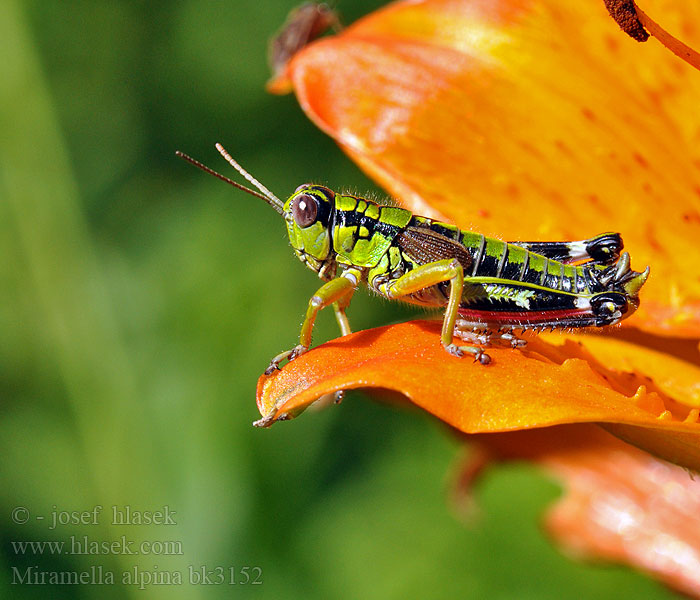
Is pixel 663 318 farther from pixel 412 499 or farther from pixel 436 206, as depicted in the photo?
pixel 412 499

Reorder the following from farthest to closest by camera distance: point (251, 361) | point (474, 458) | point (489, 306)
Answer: point (251, 361)
point (474, 458)
point (489, 306)

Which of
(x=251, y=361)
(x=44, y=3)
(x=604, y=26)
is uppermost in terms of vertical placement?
(x=604, y=26)

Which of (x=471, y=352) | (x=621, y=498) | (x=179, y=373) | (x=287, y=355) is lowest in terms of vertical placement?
(x=179, y=373)

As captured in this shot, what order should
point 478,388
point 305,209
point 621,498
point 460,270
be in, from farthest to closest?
point 621,498, point 305,209, point 460,270, point 478,388

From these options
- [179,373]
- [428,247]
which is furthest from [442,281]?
[179,373]

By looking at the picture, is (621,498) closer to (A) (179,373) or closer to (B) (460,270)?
(B) (460,270)

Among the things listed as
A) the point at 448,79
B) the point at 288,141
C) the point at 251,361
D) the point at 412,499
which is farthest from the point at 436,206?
the point at 288,141

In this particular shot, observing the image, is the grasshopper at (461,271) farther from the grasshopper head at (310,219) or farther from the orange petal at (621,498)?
the orange petal at (621,498)
